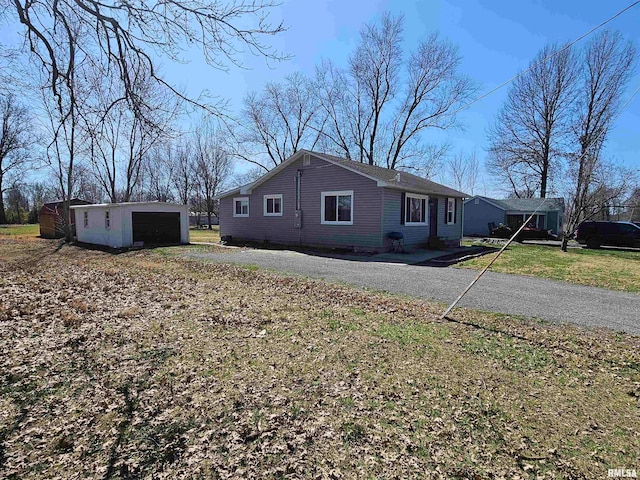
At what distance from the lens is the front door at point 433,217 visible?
1683 centimetres

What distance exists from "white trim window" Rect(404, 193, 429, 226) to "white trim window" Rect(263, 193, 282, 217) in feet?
19.5

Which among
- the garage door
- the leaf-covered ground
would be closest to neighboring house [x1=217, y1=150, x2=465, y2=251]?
the garage door

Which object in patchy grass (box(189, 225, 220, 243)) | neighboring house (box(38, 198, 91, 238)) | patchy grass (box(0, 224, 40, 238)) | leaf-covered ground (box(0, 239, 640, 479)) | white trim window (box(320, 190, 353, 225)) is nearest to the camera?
leaf-covered ground (box(0, 239, 640, 479))

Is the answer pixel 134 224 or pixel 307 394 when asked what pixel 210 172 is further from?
pixel 307 394

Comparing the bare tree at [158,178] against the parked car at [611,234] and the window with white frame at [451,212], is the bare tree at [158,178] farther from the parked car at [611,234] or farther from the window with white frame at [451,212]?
the parked car at [611,234]

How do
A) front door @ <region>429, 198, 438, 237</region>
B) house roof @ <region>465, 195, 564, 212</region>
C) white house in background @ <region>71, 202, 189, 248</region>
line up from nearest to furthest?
1. white house in background @ <region>71, 202, 189, 248</region>
2. front door @ <region>429, 198, 438, 237</region>
3. house roof @ <region>465, 195, 564, 212</region>

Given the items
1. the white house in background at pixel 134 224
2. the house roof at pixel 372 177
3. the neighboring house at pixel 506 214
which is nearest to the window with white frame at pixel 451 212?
the house roof at pixel 372 177

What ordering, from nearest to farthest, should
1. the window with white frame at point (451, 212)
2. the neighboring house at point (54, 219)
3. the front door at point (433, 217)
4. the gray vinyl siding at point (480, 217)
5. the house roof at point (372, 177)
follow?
the house roof at point (372, 177)
the front door at point (433, 217)
the window with white frame at point (451, 212)
the neighboring house at point (54, 219)
the gray vinyl siding at point (480, 217)

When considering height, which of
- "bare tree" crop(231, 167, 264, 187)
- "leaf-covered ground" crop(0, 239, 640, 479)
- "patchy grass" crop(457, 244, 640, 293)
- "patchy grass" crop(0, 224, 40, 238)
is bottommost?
"leaf-covered ground" crop(0, 239, 640, 479)

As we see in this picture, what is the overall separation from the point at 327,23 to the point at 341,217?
9.26 meters

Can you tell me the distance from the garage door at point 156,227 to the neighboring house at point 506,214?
24558 millimetres

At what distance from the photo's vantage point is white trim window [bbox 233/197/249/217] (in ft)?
61.2

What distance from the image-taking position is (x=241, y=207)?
19.0 meters

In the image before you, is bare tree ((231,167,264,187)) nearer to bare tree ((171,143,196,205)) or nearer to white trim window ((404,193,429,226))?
bare tree ((171,143,196,205))
